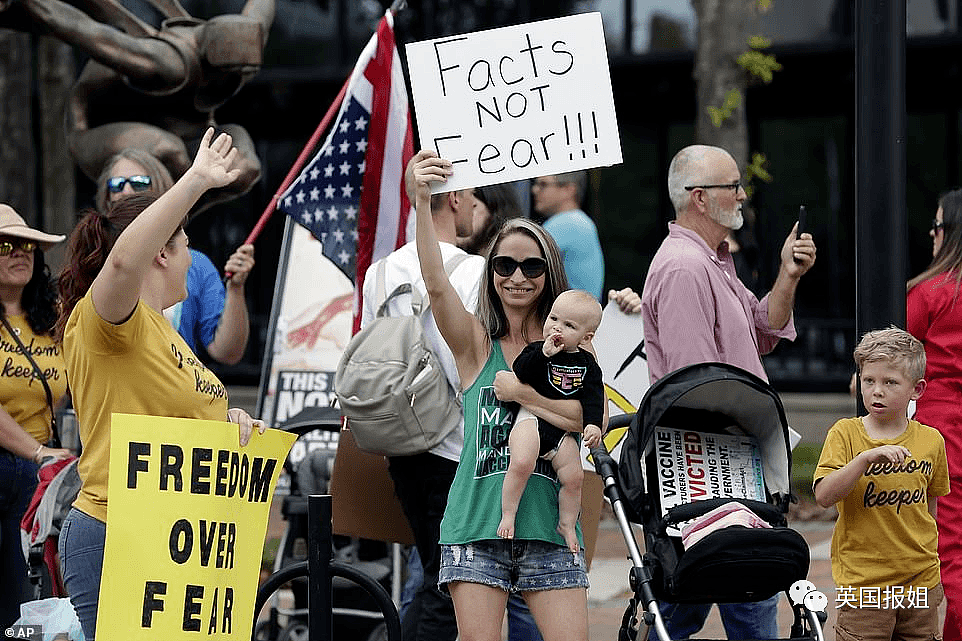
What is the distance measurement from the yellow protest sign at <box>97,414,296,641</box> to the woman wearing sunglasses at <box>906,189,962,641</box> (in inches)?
105

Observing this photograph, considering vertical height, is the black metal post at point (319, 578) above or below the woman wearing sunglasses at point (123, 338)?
below

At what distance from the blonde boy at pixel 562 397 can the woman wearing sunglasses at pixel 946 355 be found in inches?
66.7

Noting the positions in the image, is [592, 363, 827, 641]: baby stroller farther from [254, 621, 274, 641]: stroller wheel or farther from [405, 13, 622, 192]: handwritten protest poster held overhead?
[254, 621, 274, 641]: stroller wheel

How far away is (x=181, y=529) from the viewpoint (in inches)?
175

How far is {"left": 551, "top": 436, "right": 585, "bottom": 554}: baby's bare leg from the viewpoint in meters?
4.69

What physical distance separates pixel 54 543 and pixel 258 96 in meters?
11.5

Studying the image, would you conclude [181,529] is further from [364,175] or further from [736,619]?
[364,175]

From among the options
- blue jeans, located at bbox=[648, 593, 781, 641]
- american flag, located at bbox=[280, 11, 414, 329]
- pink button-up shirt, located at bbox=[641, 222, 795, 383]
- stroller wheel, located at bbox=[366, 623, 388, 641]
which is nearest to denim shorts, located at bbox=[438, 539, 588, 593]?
blue jeans, located at bbox=[648, 593, 781, 641]

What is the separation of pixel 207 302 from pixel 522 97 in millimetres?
1959

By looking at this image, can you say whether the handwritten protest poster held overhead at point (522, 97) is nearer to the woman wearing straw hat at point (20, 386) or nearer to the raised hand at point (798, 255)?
the raised hand at point (798, 255)

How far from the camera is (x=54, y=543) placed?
17.7 ft

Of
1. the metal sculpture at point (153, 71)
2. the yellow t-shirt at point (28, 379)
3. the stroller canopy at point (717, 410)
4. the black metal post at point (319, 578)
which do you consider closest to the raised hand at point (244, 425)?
the black metal post at point (319, 578)

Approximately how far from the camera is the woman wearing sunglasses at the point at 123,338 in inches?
163

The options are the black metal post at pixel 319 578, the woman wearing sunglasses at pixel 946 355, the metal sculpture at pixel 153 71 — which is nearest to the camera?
the black metal post at pixel 319 578
